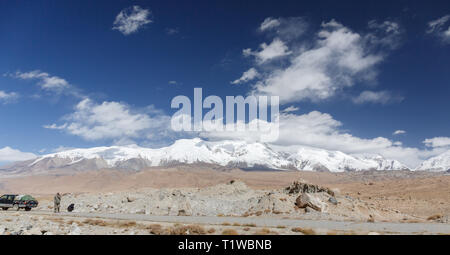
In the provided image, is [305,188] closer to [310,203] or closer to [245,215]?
[310,203]

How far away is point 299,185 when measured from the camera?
1901 inches

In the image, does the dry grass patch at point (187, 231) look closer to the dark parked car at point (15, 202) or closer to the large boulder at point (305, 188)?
the dark parked car at point (15, 202)

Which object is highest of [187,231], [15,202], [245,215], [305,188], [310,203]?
[187,231]

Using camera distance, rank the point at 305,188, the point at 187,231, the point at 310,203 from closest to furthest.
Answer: the point at 187,231
the point at 310,203
the point at 305,188

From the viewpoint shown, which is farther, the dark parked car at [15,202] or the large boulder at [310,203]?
the dark parked car at [15,202]

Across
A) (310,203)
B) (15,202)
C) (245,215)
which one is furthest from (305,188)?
(15,202)

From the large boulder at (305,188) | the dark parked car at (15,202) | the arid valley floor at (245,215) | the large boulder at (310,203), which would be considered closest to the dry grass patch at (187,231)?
the arid valley floor at (245,215)

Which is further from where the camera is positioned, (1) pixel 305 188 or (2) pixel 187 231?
(1) pixel 305 188
